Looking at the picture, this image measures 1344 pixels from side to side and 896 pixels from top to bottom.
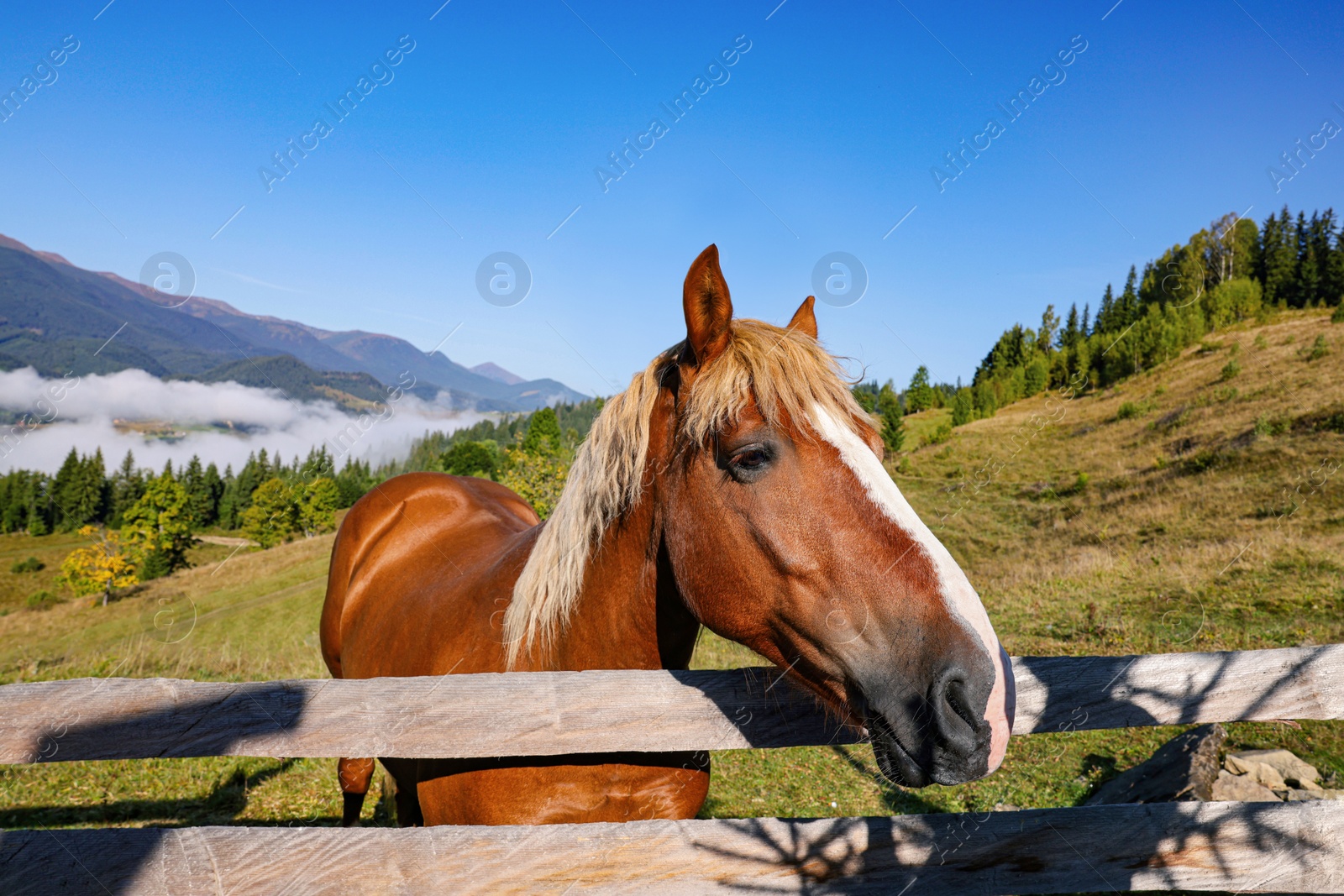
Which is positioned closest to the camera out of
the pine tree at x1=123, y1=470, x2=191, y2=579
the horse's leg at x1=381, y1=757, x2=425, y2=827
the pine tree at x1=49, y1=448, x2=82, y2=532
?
the horse's leg at x1=381, y1=757, x2=425, y2=827

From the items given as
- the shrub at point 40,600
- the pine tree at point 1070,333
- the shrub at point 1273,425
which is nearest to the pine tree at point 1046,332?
the pine tree at point 1070,333

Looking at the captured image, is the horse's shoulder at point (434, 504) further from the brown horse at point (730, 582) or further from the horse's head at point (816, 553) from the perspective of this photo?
the horse's head at point (816, 553)

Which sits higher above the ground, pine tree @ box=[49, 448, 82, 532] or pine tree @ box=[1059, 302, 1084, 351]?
pine tree @ box=[1059, 302, 1084, 351]

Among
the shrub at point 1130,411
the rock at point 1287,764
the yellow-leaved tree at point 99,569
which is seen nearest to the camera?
the rock at point 1287,764

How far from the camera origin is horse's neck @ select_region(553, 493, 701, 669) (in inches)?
76.8

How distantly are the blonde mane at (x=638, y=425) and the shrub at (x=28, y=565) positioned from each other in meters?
86.4

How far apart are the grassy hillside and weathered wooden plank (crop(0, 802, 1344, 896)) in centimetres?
344

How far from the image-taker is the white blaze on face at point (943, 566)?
4.64 feet

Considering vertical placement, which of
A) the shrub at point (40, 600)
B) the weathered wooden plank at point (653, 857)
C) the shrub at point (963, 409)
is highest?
the shrub at point (963, 409)

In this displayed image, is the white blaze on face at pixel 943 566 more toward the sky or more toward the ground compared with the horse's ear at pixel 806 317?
more toward the ground

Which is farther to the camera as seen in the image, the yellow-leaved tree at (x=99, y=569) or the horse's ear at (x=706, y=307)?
the yellow-leaved tree at (x=99, y=569)

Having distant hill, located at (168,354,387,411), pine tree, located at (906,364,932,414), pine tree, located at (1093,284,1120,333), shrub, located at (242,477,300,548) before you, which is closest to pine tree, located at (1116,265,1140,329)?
pine tree, located at (1093,284,1120,333)

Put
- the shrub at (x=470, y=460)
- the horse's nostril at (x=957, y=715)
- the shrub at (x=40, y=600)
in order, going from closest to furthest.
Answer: the horse's nostril at (x=957, y=715)
the shrub at (x=470, y=460)
the shrub at (x=40, y=600)

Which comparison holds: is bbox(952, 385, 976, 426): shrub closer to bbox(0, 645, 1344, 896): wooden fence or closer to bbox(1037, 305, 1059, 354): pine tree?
bbox(1037, 305, 1059, 354): pine tree
